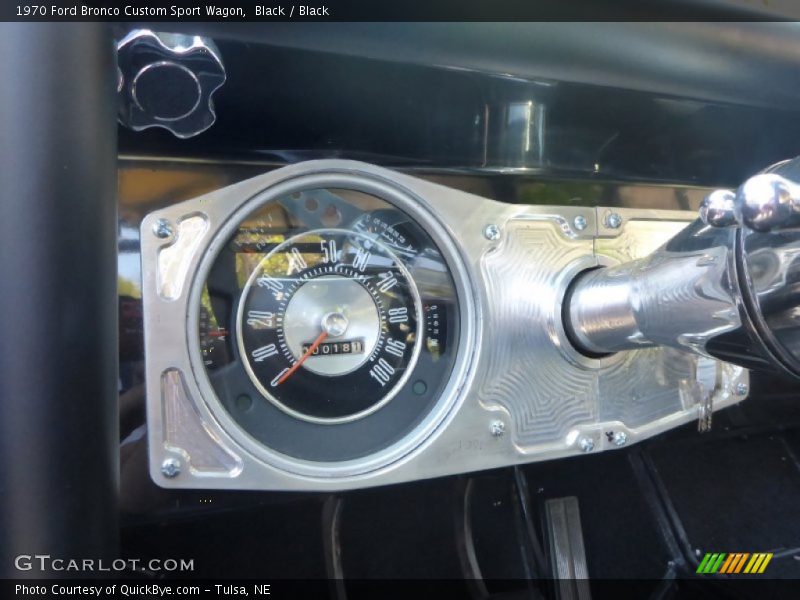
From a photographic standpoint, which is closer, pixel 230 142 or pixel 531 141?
pixel 230 142

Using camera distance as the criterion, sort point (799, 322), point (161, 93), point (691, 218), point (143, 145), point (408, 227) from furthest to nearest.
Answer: point (691, 218)
point (408, 227)
point (143, 145)
point (161, 93)
point (799, 322)

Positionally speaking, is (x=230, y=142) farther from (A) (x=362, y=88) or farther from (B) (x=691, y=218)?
(B) (x=691, y=218)

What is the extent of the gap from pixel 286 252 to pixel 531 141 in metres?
0.43

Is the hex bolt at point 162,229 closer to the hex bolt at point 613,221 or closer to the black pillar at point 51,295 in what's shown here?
the black pillar at point 51,295

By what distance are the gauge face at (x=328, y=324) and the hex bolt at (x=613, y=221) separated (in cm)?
27

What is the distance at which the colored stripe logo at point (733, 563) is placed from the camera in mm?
1450

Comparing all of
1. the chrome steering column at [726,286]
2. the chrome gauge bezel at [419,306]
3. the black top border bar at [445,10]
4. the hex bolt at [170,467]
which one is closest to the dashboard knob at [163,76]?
the black top border bar at [445,10]

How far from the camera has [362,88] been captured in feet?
3.33

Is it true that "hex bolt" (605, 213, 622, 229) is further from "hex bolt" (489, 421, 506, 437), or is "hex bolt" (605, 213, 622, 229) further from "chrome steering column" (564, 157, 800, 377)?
"hex bolt" (489, 421, 506, 437)

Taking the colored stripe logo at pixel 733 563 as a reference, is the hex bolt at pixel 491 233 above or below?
above

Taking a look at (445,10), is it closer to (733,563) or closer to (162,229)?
(162,229)

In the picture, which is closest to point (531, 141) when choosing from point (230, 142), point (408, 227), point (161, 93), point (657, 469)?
point (408, 227)

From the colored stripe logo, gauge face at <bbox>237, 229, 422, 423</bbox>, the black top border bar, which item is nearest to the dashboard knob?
the black top border bar

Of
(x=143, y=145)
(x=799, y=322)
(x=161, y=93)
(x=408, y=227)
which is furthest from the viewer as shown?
(x=408, y=227)
